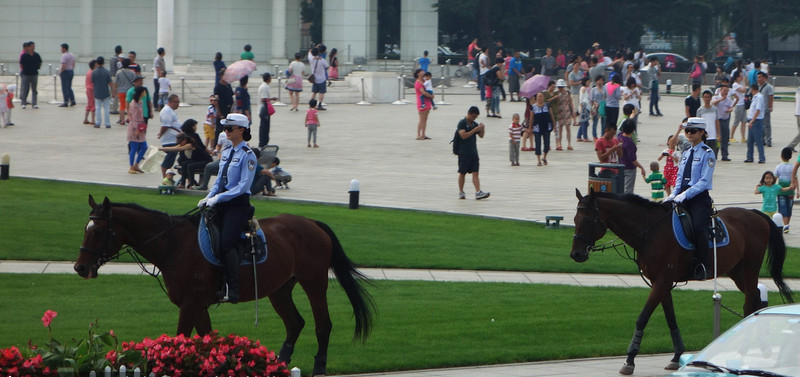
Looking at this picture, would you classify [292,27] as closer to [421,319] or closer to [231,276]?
[421,319]

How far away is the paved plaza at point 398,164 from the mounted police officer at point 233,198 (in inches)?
157

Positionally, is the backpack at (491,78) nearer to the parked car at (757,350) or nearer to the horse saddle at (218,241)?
the horse saddle at (218,241)

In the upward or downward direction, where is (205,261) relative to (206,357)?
upward

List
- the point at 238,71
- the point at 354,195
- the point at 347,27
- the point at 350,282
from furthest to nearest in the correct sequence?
1. the point at 347,27
2. the point at 238,71
3. the point at 354,195
4. the point at 350,282

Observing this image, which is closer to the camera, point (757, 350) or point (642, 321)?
point (757, 350)

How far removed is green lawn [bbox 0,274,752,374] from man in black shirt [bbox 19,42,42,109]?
2374 centimetres

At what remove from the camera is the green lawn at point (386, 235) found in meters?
17.4

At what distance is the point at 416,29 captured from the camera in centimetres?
Result: 6191

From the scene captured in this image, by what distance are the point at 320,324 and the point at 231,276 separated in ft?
3.57

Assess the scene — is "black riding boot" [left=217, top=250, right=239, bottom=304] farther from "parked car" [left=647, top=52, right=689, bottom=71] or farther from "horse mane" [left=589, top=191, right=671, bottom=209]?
"parked car" [left=647, top=52, right=689, bottom=71]

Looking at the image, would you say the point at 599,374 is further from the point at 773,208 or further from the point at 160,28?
the point at 160,28

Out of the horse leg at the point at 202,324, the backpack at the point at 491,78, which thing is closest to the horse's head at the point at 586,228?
the horse leg at the point at 202,324

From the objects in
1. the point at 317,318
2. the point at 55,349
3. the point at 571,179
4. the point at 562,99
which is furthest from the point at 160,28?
the point at 55,349

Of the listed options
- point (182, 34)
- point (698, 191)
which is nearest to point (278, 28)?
point (182, 34)
